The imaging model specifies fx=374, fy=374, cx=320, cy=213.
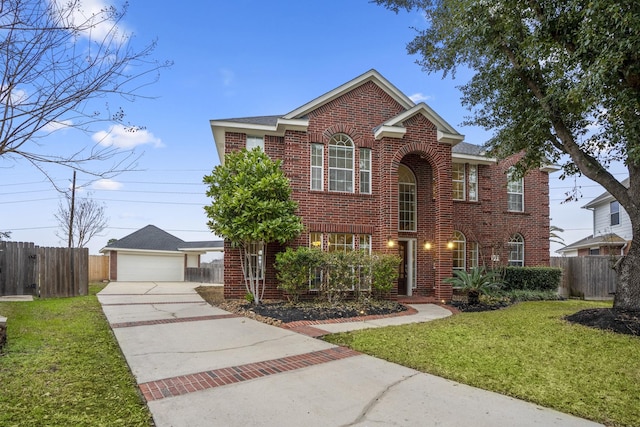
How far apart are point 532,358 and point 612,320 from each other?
331 centimetres

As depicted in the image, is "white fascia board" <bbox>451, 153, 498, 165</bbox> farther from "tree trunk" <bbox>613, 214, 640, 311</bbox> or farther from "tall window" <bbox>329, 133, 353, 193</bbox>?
"tree trunk" <bbox>613, 214, 640, 311</bbox>

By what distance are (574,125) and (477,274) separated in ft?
15.7

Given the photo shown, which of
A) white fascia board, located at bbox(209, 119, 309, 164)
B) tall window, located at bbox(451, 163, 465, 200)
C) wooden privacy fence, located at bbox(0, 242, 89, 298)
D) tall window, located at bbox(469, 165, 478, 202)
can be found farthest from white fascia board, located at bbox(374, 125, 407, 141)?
wooden privacy fence, located at bbox(0, 242, 89, 298)

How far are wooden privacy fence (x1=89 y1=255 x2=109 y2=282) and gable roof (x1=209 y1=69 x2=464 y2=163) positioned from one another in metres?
19.6

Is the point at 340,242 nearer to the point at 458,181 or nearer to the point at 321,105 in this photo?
the point at 321,105

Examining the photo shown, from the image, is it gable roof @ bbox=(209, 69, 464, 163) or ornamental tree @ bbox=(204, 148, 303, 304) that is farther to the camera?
gable roof @ bbox=(209, 69, 464, 163)

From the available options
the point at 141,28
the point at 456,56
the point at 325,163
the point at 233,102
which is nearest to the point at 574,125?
the point at 456,56

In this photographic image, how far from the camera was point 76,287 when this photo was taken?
526 inches

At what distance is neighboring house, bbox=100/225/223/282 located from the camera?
87.2ft

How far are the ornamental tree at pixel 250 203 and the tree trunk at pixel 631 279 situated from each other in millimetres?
7509

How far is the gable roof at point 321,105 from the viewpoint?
11.8m

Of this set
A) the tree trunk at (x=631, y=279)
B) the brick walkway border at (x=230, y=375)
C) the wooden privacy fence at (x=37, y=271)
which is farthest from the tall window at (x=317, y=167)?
the wooden privacy fence at (x=37, y=271)

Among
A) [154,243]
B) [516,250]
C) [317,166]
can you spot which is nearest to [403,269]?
[317,166]

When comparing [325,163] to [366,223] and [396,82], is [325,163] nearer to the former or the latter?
[366,223]
